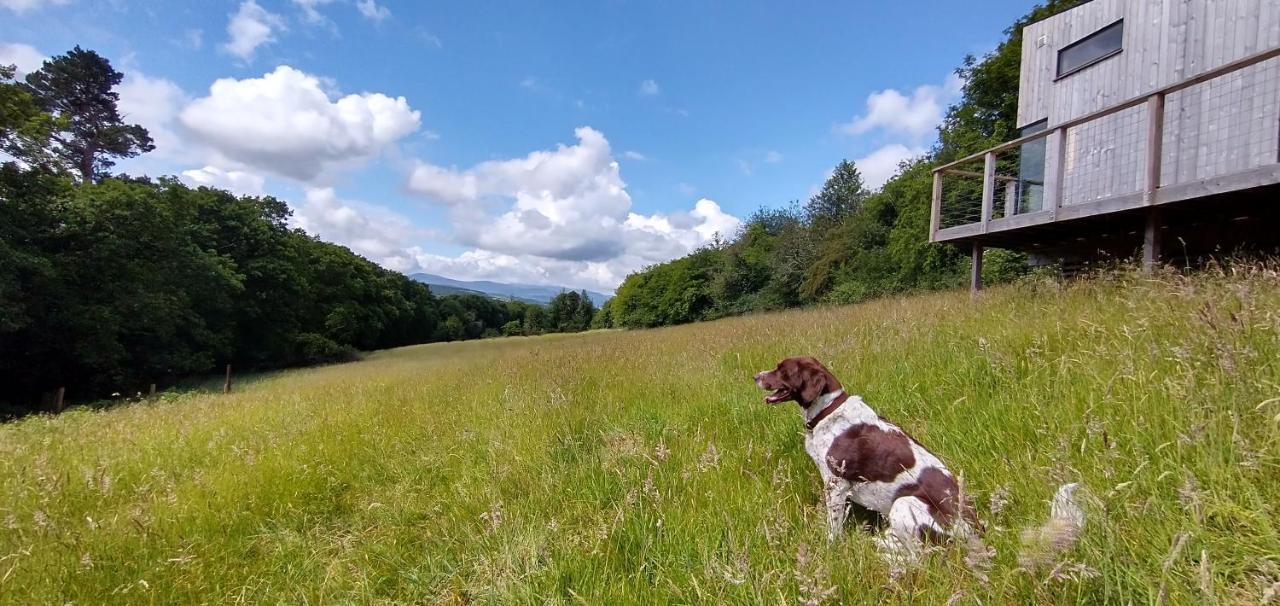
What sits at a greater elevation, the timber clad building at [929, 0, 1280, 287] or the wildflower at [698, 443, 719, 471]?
the timber clad building at [929, 0, 1280, 287]

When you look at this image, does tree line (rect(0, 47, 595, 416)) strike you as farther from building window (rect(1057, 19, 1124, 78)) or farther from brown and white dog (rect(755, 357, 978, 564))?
building window (rect(1057, 19, 1124, 78))

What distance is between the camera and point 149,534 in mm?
2666

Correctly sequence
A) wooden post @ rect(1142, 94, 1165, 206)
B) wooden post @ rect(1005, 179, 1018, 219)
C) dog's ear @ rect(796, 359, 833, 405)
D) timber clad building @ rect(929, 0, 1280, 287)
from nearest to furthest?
dog's ear @ rect(796, 359, 833, 405), wooden post @ rect(1142, 94, 1165, 206), timber clad building @ rect(929, 0, 1280, 287), wooden post @ rect(1005, 179, 1018, 219)

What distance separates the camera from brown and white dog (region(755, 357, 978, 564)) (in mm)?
1885

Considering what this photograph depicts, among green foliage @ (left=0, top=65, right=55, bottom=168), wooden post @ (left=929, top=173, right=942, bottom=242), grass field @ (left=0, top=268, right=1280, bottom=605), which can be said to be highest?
green foliage @ (left=0, top=65, right=55, bottom=168)

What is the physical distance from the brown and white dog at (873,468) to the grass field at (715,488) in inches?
5.2

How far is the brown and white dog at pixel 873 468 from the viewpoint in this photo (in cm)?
188

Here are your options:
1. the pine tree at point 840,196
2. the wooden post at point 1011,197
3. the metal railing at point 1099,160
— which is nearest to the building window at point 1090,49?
the metal railing at point 1099,160

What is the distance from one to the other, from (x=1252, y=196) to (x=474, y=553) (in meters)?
9.49

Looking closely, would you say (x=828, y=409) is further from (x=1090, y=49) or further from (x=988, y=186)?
(x=1090, y=49)

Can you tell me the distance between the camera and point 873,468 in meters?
2.24

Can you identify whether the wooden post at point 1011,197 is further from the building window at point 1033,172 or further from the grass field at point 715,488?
the grass field at point 715,488

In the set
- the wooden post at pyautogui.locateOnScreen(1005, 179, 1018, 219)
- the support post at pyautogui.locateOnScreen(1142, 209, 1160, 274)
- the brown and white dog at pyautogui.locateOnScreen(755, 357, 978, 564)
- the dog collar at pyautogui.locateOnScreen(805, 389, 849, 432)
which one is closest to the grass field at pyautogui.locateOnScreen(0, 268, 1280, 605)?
the brown and white dog at pyautogui.locateOnScreen(755, 357, 978, 564)

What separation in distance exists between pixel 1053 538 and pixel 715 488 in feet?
Result: 4.43
